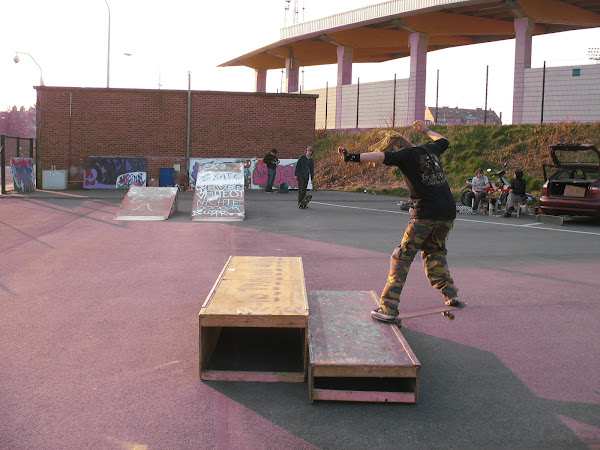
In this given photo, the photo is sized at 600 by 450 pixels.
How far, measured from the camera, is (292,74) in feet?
154

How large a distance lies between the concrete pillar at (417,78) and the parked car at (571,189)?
55.8 feet

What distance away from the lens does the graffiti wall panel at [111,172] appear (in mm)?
26516

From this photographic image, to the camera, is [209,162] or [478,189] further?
[209,162]

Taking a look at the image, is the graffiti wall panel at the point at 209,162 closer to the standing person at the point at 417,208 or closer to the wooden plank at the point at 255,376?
the standing person at the point at 417,208

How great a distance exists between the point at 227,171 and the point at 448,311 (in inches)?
534

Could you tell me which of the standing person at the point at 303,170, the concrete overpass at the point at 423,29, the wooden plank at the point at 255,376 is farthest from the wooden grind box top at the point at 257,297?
the concrete overpass at the point at 423,29

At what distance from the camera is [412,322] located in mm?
6035

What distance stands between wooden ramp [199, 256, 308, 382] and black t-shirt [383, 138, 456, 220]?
1388 mm

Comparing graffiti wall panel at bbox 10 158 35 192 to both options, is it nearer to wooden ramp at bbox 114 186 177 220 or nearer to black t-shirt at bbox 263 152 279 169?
wooden ramp at bbox 114 186 177 220

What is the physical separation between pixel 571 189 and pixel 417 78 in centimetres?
1936

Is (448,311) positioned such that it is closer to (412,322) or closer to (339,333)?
(412,322)

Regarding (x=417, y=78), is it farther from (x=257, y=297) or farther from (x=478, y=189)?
(x=257, y=297)

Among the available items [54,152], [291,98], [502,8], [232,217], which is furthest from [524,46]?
[54,152]

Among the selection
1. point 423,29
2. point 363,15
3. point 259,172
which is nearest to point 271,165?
point 259,172
